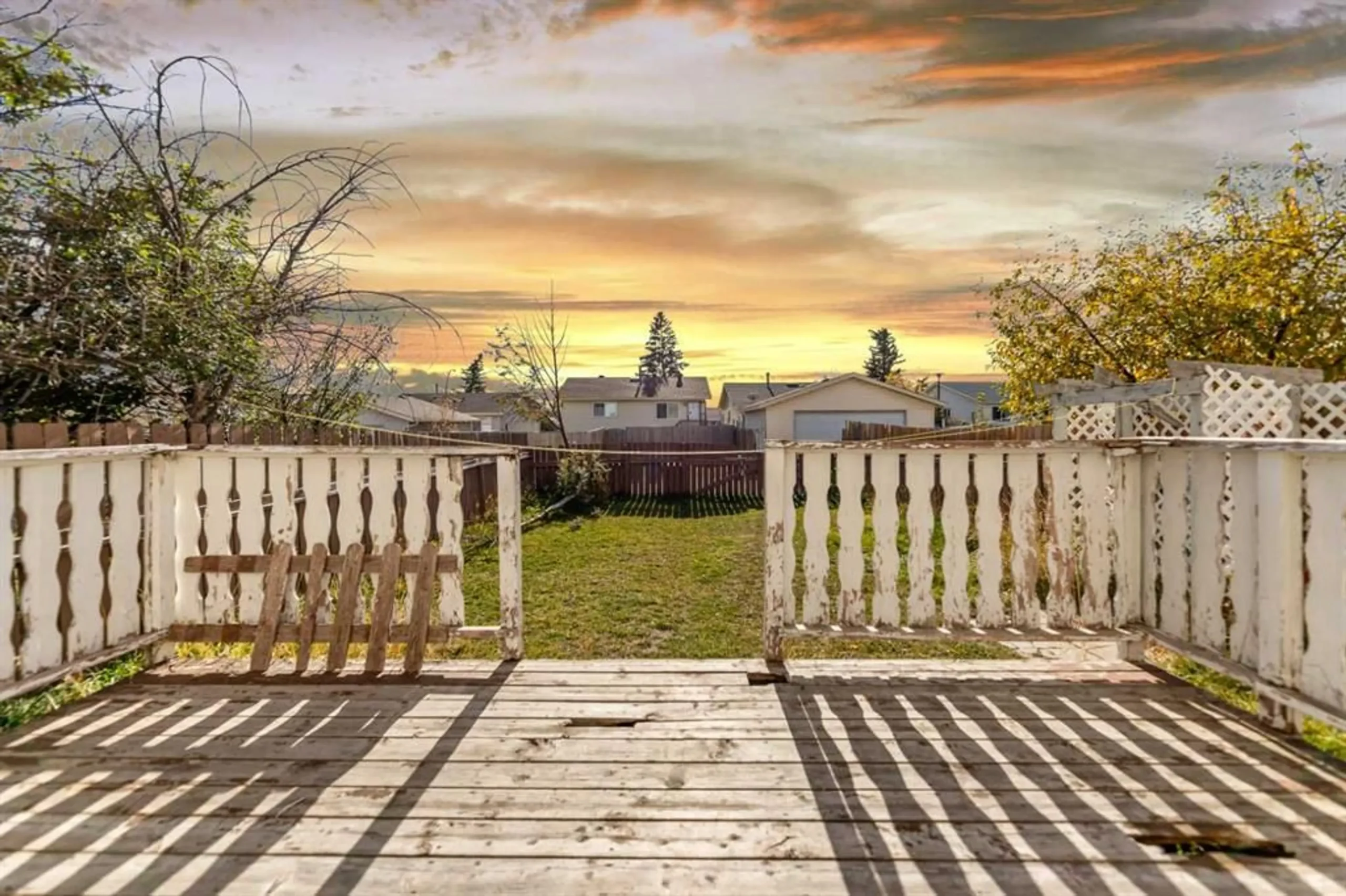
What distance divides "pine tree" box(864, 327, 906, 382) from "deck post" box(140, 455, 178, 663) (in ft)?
173

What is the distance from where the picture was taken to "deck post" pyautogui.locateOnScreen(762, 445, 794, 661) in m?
2.98

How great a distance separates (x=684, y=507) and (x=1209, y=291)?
25.8 feet

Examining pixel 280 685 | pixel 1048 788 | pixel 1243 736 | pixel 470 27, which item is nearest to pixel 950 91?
pixel 470 27

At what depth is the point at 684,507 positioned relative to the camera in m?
11.6

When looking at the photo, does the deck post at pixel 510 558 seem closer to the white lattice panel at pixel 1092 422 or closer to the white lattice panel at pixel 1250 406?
the white lattice panel at pixel 1092 422

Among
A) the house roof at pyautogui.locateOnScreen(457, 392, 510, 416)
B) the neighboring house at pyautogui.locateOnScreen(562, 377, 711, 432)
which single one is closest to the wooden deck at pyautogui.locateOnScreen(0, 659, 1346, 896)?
the neighboring house at pyautogui.locateOnScreen(562, 377, 711, 432)

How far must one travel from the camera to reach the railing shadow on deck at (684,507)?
1079 centimetres

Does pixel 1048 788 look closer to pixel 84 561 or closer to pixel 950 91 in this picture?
pixel 84 561

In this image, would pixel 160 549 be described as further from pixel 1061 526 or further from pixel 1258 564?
pixel 1258 564

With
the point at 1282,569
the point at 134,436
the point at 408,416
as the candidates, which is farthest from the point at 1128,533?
the point at 408,416

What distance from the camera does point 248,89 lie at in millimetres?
4457

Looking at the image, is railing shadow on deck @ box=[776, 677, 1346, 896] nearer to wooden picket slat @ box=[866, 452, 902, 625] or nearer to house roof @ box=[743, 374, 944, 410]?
wooden picket slat @ box=[866, 452, 902, 625]

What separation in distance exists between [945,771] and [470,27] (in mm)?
5933

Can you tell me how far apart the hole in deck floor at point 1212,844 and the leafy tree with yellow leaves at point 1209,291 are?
5.42 metres
